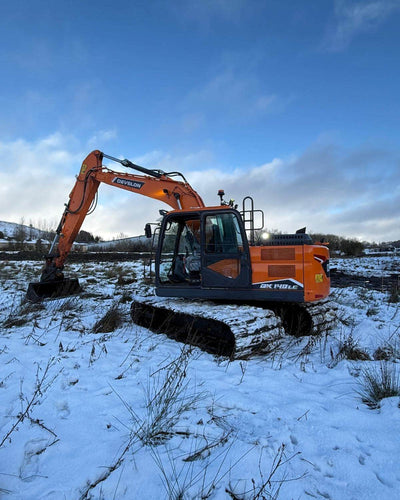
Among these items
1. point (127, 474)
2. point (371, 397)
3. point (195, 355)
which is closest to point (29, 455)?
point (127, 474)

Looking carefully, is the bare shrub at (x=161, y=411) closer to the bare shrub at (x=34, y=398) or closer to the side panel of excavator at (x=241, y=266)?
the bare shrub at (x=34, y=398)

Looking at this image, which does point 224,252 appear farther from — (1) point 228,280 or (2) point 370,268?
(2) point 370,268

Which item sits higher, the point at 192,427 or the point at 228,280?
the point at 228,280

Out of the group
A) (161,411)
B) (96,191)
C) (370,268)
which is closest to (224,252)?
(161,411)

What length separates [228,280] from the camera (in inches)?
226

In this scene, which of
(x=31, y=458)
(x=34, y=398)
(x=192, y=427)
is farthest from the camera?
(x=34, y=398)

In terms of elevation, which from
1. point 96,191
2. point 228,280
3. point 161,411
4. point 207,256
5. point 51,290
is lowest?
point 161,411

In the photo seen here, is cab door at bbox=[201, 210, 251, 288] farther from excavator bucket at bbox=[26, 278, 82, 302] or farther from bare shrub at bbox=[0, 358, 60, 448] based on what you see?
excavator bucket at bbox=[26, 278, 82, 302]

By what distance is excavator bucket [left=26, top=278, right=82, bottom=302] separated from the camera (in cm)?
868

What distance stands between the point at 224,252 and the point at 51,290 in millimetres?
6297

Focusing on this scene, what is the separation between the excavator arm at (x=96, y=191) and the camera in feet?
→ 24.5

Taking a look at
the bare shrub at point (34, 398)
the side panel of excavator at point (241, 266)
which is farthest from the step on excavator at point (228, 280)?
the bare shrub at point (34, 398)

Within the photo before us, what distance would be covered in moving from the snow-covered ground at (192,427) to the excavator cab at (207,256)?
1486 mm

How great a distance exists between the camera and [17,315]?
22.2 feet
